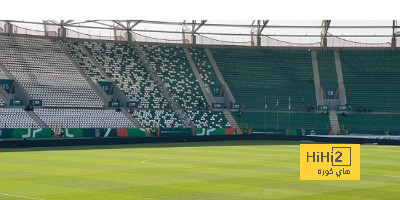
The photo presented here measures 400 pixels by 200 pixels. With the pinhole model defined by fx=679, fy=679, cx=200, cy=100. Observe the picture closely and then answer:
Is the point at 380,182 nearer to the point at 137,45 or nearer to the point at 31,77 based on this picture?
the point at 31,77

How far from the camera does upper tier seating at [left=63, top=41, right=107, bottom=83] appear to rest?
77625 millimetres

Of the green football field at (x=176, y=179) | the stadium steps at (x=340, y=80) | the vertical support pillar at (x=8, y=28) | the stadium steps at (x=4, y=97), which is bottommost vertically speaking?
the green football field at (x=176, y=179)

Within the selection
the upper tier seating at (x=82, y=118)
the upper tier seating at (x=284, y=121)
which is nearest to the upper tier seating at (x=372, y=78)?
the upper tier seating at (x=284, y=121)

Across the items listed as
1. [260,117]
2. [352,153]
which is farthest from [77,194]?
[260,117]

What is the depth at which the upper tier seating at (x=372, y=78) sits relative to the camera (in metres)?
83.1

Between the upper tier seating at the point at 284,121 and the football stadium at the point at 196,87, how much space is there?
141mm

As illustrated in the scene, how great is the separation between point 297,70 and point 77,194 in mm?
66228

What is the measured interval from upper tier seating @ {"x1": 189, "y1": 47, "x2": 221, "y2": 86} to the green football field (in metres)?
42.4

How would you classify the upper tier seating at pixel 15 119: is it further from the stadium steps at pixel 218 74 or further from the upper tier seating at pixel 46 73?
the stadium steps at pixel 218 74

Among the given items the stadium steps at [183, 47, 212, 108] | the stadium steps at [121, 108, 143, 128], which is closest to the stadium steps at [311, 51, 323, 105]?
the stadium steps at [183, 47, 212, 108]

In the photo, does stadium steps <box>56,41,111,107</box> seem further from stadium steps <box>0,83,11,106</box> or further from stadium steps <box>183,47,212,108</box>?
stadium steps <box>183,47,212,108</box>

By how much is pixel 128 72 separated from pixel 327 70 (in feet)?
84.1

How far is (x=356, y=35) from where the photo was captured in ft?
292

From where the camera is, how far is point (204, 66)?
8650 centimetres
